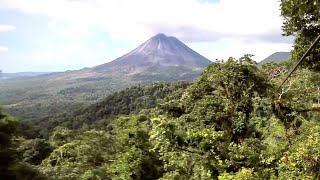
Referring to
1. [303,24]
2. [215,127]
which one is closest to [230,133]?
[215,127]

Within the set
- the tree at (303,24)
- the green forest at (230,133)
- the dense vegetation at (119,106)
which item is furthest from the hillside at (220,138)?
the dense vegetation at (119,106)

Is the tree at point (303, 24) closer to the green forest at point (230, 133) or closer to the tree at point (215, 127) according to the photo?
the green forest at point (230, 133)

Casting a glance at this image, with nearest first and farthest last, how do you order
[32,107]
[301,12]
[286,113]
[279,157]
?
1. [301,12]
2. [279,157]
3. [286,113]
4. [32,107]

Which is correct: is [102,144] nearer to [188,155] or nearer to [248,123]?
[188,155]

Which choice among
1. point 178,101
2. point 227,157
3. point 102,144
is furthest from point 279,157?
point 102,144

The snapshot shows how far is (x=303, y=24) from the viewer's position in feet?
26.6

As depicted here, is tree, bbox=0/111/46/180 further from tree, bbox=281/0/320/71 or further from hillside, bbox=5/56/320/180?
tree, bbox=281/0/320/71

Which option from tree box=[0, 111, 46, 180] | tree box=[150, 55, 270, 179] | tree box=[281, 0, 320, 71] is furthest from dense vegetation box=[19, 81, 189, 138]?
tree box=[0, 111, 46, 180]

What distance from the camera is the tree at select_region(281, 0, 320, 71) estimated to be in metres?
7.50

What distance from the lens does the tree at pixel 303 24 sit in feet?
24.6

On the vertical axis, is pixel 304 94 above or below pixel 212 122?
Result: above

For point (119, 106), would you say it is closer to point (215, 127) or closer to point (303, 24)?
point (215, 127)

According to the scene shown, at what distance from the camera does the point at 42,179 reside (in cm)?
442

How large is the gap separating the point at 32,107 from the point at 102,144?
100 metres
